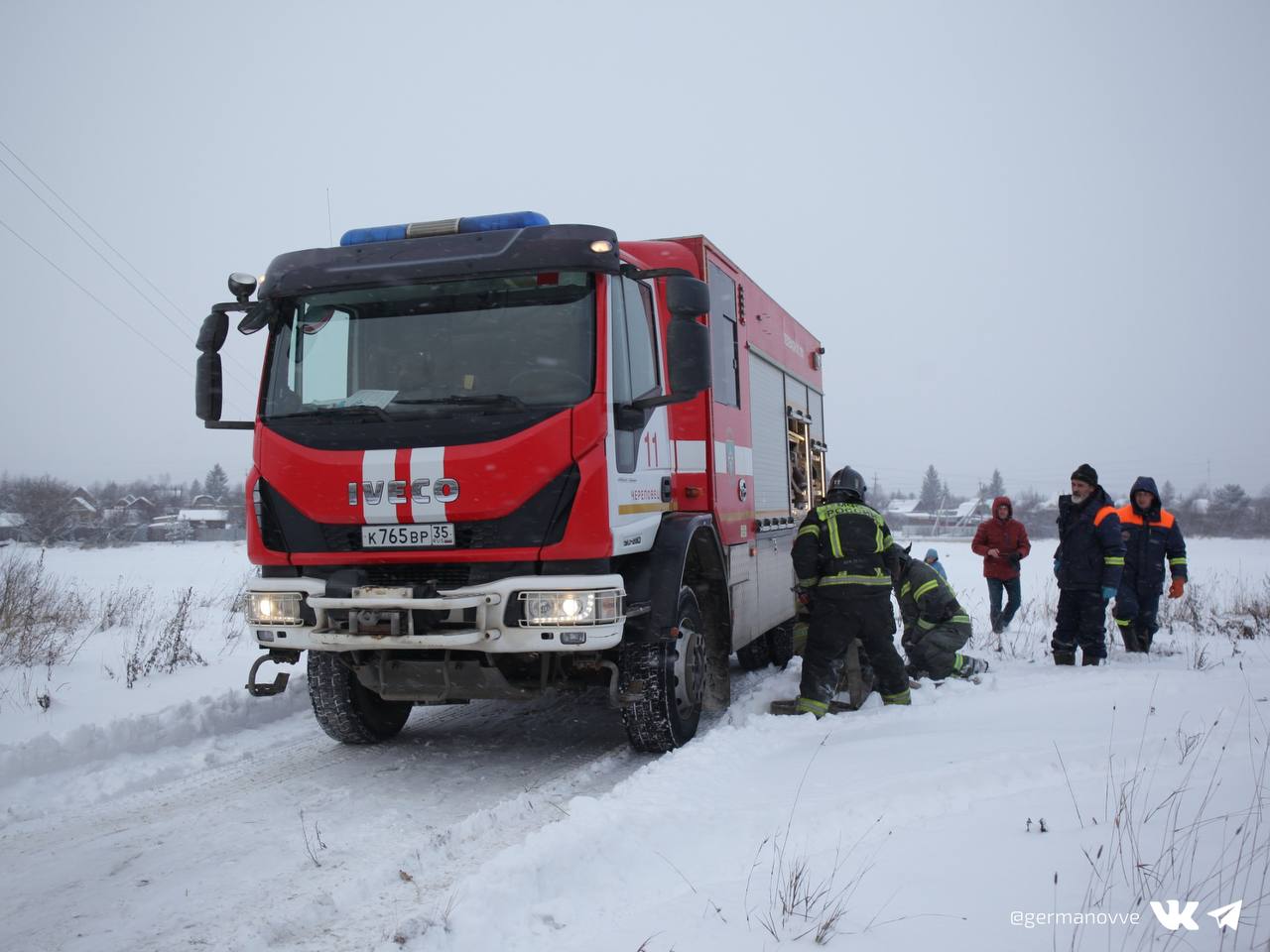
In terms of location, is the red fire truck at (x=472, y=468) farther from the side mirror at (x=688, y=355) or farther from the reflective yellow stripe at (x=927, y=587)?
the reflective yellow stripe at (x=927, y=587)

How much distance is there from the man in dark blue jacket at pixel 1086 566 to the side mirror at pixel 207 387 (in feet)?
22.3

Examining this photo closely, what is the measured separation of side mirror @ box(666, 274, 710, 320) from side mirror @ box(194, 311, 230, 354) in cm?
267

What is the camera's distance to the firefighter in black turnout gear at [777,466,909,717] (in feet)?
19.7

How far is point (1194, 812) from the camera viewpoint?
3219 millimetres

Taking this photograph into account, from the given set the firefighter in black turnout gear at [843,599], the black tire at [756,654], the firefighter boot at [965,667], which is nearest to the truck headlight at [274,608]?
the firefighter in black turnout gear at [843,599]

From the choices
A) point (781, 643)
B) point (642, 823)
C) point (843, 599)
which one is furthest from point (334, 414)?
point (781, 643)

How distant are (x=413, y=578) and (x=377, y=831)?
1.22 metres

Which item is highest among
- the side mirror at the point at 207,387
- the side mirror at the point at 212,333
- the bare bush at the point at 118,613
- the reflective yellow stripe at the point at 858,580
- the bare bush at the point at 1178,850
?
the side mirror at the point at 212,333

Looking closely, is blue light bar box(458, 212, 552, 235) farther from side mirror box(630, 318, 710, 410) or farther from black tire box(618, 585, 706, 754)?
black tire box(618, 585, 706, 754)

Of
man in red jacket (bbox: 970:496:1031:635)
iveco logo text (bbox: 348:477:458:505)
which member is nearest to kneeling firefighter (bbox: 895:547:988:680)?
man in red jacket (bbox: 970:496:1031:635)

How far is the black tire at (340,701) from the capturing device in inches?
209

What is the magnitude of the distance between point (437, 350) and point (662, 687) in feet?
7.39

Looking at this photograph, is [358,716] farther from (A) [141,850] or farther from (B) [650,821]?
(B) [650,821]

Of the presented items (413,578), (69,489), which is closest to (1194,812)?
(413,578)
